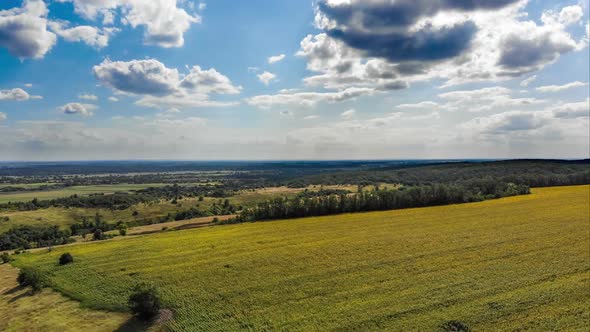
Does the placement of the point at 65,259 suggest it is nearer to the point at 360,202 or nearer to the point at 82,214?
the point at 360,202

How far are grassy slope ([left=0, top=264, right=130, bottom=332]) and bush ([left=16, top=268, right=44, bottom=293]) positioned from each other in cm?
134

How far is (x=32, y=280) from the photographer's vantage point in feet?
178

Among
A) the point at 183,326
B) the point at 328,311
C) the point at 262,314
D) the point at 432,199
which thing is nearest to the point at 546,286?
the point at 328,311

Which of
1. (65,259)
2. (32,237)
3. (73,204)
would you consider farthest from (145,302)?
(73,204)

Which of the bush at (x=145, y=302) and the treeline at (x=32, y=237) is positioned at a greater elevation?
the bush at (x=145, y=302)

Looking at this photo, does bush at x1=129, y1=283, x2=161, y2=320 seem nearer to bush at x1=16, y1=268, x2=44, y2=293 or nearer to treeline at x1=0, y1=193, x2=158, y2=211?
bush at x1=16, y1=268, x2=44, y2=293

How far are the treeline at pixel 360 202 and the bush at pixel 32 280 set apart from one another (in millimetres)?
62825

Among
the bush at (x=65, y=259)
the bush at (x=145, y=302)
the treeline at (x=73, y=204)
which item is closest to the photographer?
the bush at (x=145, y=302)

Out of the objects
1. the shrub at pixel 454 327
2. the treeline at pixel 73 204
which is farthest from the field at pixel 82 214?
the shrub at pixel 454 327

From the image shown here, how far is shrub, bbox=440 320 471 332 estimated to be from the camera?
33.9m

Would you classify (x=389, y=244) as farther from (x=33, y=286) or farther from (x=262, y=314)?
(x=33, y=286)

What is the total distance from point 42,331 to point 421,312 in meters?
42.6

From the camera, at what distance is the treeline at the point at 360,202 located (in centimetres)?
11275

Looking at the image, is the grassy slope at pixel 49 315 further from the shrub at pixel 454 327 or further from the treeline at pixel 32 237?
the treeline at pixel 32 237
